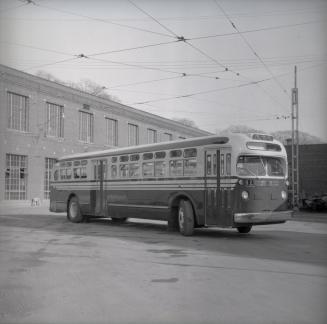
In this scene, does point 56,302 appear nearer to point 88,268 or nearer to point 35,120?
point 88,268

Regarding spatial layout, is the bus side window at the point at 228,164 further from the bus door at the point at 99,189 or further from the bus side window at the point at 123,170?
the bus door at the point at 99,189

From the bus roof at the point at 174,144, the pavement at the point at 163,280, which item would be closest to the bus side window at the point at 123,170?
the bus roof at the point at 174,144

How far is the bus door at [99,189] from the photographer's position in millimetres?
18166

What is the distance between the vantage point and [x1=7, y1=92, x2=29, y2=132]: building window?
116 feet

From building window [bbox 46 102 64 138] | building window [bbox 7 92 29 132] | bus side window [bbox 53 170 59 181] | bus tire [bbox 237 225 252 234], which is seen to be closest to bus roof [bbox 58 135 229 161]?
bus side window [bbox 53 170 59 181]

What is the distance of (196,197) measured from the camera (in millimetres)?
13680

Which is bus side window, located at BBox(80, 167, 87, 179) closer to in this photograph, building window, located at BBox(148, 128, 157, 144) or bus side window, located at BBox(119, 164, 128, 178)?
bus side window, located at BBox(119, 164, 128, 178)

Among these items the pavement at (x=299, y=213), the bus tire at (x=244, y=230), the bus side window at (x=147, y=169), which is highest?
the bus side window at (x=147, y=169)

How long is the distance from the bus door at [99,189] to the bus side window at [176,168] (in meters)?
4.10

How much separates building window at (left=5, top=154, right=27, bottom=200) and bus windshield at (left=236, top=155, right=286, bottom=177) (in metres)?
25.3

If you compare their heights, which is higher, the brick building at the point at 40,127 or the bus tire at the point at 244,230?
the brick building at the point at 40,127

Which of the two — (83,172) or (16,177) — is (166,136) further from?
(83,172)

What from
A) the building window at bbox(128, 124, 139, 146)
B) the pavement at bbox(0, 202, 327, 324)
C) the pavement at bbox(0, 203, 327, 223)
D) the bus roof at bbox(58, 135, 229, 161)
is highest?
the building window at bbox(128, 124, 139, 146)

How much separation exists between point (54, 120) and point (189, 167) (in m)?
27.7
